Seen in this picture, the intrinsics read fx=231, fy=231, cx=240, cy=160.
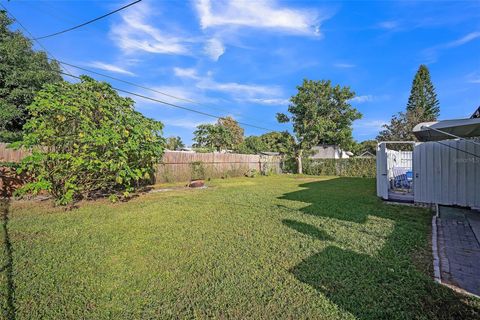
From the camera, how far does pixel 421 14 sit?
688 cm

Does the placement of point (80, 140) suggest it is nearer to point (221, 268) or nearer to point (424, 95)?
point (221, 268)

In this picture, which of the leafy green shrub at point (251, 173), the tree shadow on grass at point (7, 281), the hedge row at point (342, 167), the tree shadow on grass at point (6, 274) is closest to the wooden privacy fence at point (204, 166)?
the leafy green shrub at point (251, 173)

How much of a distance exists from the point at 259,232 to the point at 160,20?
6.90 metres

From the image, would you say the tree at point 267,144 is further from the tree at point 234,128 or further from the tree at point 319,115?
the tree at point 234,128

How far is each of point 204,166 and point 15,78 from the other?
11.1 m

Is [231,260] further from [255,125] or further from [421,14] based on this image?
[255,125]

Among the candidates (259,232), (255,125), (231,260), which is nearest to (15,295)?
(231,260)

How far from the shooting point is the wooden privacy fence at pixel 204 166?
12889 mm

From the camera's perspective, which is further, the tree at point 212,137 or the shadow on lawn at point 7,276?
the tree at point 212,137

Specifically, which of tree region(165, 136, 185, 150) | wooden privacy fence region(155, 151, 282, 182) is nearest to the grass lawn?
wooden privacy fence region(155, 151, 282, 182)

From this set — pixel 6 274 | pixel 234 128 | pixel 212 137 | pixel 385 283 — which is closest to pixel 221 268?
pixel 385 283

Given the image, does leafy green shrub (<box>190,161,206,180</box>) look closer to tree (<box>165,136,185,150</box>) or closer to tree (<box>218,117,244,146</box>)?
tree (<box>218,117,244,146</box>)

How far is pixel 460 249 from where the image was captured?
133 inches

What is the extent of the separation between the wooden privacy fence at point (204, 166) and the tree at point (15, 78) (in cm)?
766
